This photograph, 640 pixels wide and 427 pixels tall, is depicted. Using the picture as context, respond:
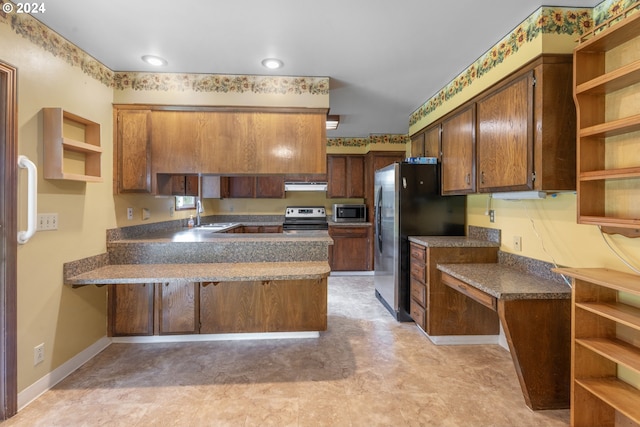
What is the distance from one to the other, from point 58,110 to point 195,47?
40.4 inches

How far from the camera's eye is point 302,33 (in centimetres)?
205

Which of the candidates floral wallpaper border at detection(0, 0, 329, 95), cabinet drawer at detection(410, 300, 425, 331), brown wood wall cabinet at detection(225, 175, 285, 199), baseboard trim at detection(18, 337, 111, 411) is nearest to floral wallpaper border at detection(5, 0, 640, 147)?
floral wallpaper border at detection(0, 0, 329, 95)

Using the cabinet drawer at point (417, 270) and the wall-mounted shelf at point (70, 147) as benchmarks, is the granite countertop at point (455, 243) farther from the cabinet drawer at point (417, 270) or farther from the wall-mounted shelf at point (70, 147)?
the wall-mounted shelf at point (70, 147)

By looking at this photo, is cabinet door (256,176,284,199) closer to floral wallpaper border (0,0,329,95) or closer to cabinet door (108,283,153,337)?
floral wallpaper border (0,0,329,95)

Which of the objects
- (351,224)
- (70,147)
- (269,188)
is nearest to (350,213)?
(351,224)

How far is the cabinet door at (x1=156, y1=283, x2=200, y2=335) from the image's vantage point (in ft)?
8.60

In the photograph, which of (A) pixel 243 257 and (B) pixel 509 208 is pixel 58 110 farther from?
(B) pixel 509 208

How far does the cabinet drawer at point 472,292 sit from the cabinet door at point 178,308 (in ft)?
7.21

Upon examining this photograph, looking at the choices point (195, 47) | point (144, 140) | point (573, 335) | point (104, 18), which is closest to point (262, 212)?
point (144, 140)

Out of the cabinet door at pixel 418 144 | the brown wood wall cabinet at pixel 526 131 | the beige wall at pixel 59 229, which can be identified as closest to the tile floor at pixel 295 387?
the beige wall at pixel 59 229

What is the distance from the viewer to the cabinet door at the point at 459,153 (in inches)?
99.3

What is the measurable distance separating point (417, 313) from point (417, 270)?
16.9 inches

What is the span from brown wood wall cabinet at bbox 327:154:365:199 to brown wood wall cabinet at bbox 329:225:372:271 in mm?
709

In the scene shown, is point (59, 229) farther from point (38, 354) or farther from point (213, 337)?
point (213, 337)
